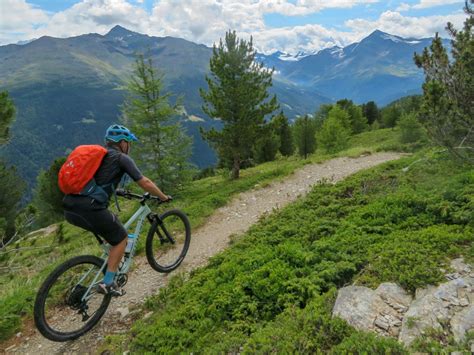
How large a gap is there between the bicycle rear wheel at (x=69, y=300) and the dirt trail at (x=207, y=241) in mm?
270

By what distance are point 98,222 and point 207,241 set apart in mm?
5031

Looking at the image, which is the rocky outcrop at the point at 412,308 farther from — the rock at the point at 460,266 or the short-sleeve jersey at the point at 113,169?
the short-sleeve jersey at the point at 113,169

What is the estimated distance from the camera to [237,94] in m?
17.1

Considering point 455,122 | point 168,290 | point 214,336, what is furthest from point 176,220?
point 455,122

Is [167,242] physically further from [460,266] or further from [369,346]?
[460,266]

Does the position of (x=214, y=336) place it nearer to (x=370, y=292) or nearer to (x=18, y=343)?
(x=370, y=292)

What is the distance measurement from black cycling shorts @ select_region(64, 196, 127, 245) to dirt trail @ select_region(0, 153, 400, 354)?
6.20ft

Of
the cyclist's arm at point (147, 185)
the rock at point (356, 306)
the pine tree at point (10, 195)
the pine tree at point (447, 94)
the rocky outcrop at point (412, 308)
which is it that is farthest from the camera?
the pine tree at point (10, 195)

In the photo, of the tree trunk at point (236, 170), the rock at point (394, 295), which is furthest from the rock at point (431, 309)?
the tree trunk at point (236, 170)

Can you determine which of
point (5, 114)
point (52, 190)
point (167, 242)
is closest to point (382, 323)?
point (167, 242)

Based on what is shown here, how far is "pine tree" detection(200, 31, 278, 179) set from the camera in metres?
17.3

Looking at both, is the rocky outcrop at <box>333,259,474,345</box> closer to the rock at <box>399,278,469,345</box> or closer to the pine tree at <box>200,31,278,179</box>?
the rock at <box>399,278,469,345</box>

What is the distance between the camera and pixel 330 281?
559 cm

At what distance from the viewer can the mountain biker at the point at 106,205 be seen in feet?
16.9
